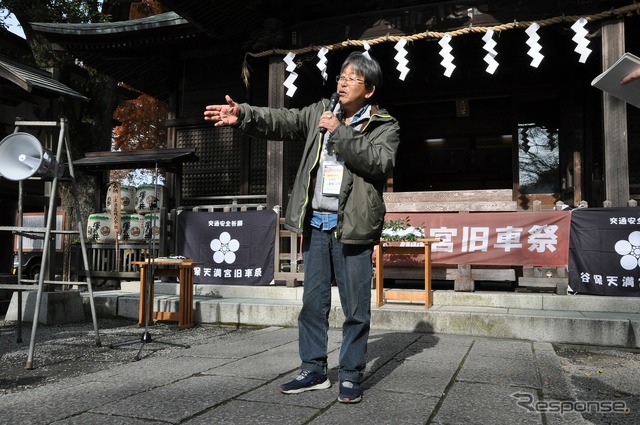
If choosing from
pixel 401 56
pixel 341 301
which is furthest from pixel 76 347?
pixel 401 56

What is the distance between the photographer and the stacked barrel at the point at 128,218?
10312 mm

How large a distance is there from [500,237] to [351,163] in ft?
16.5

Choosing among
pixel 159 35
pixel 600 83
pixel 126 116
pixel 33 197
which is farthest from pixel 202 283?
pixel 126 116

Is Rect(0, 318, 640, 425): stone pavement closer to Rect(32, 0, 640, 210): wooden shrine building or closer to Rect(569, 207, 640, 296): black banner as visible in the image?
Rect(569, 207, 640, 296): black banner

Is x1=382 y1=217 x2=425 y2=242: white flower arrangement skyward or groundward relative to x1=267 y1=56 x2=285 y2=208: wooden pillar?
groundward

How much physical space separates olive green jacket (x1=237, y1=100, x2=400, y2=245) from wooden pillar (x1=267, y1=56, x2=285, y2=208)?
5566 mm

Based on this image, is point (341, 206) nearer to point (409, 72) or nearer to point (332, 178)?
point (332, 178)

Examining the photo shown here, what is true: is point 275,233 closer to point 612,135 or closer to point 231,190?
point 231,190

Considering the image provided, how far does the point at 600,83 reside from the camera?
2.44 m

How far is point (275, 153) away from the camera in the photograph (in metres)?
9.22

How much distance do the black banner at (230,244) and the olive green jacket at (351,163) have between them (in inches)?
187

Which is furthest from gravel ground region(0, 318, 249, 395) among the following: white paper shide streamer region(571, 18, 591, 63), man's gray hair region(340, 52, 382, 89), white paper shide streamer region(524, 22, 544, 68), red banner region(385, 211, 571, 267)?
white paper shide streamer region(571, 18, 591, 63)

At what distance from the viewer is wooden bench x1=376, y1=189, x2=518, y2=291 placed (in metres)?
7.48

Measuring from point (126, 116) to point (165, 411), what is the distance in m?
22.8
